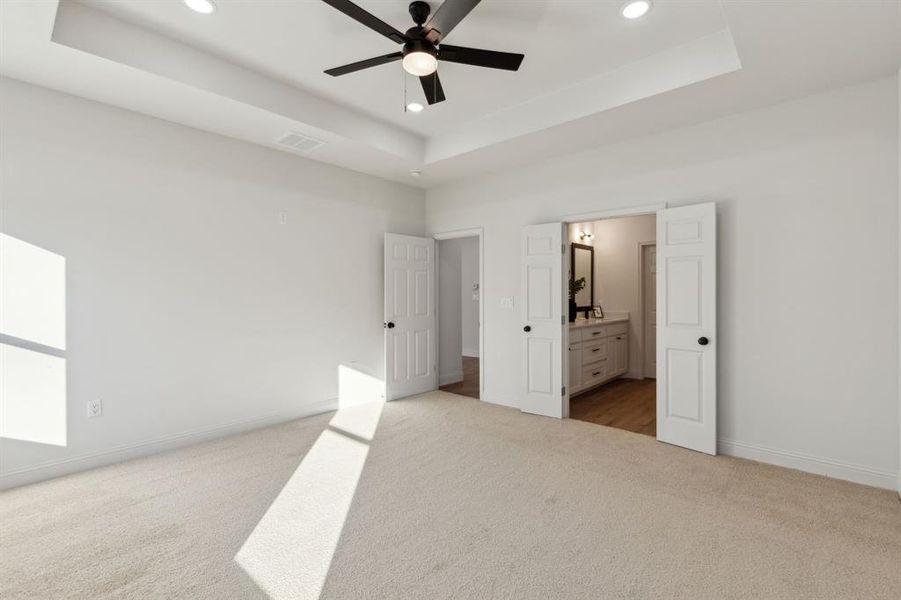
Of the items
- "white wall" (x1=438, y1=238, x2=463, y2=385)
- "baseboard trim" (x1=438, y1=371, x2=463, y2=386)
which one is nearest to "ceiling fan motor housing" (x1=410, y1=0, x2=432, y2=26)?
"white wall" (x1=438, y1=238, x2=463, y2=385)

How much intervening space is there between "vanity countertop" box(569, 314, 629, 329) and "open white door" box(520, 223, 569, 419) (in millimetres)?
621

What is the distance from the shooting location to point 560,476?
3.01 metres

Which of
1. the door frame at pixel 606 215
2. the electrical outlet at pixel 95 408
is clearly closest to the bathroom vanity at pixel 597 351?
the door frame at pixel 606 215

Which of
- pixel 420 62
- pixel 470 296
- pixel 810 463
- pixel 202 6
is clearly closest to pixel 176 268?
pixel 202 6

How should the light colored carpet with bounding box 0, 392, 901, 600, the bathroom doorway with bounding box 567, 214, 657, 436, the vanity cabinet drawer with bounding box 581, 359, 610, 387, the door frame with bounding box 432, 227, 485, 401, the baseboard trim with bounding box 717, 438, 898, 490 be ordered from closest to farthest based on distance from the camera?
the light colored carpet with bounding box 0, 392, 901, 600 < the baseboard trim with bounding box 717, 438, 898, 490 < the door frame with bounding box 432, 227, 485, 401 < the vanity cabinet drawer with bounding box 581, 359, 610, 387 < the bathroom doorway with bounding box 567, 214, 657, 436

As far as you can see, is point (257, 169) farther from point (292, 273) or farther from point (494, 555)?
point (494, 555)

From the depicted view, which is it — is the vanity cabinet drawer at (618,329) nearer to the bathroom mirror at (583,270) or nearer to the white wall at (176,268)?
the bathroom mirror at (583,270)

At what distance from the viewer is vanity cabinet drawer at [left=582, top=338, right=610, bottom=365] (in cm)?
528

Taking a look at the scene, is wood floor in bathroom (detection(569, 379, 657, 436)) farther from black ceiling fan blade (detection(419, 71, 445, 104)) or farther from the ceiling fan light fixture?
the ceiling fan light fixture

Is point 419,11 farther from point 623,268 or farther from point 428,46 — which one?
point 623,268

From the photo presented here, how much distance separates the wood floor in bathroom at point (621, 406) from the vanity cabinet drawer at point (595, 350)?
44 cm

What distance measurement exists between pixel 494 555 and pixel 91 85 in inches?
155

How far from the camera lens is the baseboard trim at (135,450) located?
114 inches

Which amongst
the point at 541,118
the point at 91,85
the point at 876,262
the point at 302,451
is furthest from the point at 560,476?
the point at 91,85
